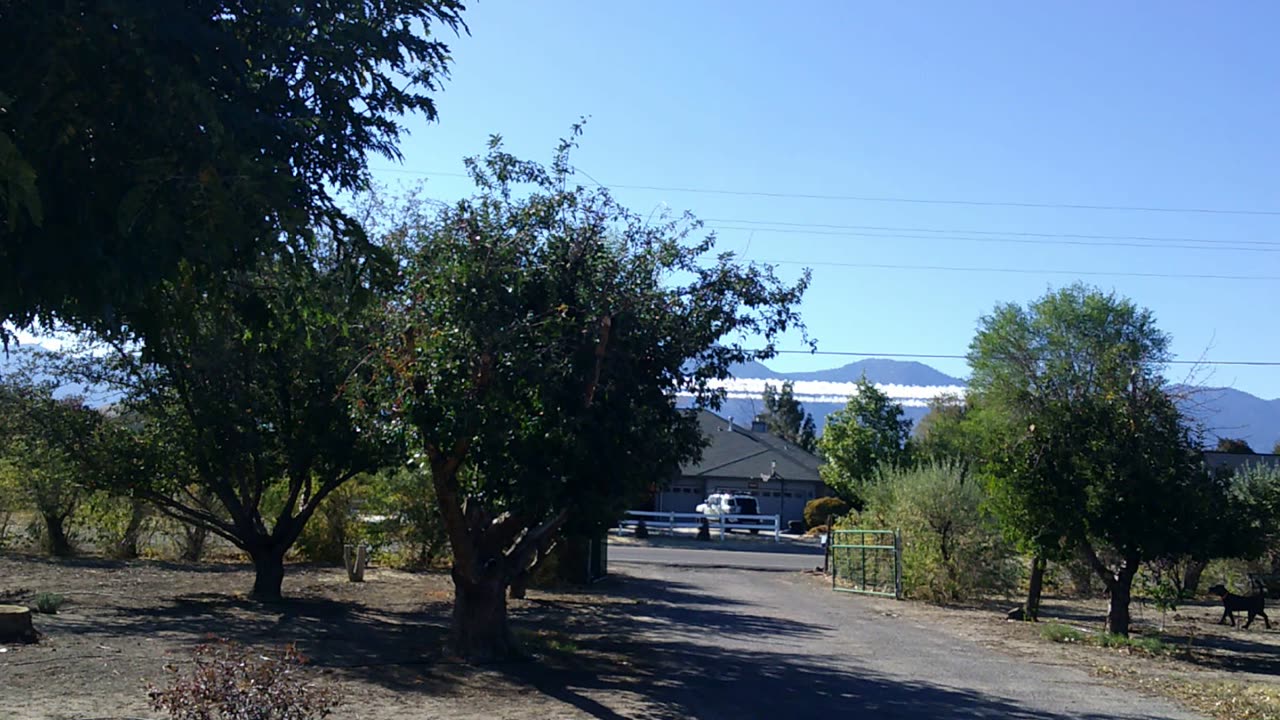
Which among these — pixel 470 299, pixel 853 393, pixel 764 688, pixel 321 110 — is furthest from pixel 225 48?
pixel 853 393

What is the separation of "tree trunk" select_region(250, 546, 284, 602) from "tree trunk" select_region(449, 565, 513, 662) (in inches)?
261

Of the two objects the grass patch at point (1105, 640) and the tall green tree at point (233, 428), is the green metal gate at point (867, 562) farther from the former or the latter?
the tall green tree at point (233, 428)

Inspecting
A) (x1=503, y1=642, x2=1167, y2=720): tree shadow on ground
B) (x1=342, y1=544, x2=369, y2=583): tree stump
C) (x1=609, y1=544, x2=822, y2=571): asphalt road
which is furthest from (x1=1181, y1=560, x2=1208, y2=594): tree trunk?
(x1=342, y1=544, x2=369, y2=583): tree stump

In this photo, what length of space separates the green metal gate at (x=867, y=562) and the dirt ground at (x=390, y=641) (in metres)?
1.27

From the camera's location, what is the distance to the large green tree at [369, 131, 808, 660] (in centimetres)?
1212

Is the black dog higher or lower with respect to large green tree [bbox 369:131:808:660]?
lower

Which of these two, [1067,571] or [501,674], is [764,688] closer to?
[501,674]

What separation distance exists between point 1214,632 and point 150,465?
18397 millimetres

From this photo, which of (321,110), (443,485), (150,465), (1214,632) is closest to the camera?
(321,110)

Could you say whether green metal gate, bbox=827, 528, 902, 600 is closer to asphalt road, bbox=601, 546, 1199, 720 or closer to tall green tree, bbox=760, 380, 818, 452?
asphalt road, bbox=601, 546, 1199, 720

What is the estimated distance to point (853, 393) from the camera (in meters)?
65.2

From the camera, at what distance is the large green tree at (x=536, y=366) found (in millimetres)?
12117

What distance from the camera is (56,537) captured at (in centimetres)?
2703

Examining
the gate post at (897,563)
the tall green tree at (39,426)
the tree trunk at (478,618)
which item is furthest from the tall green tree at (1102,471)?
the tall green tree at (39,426)
